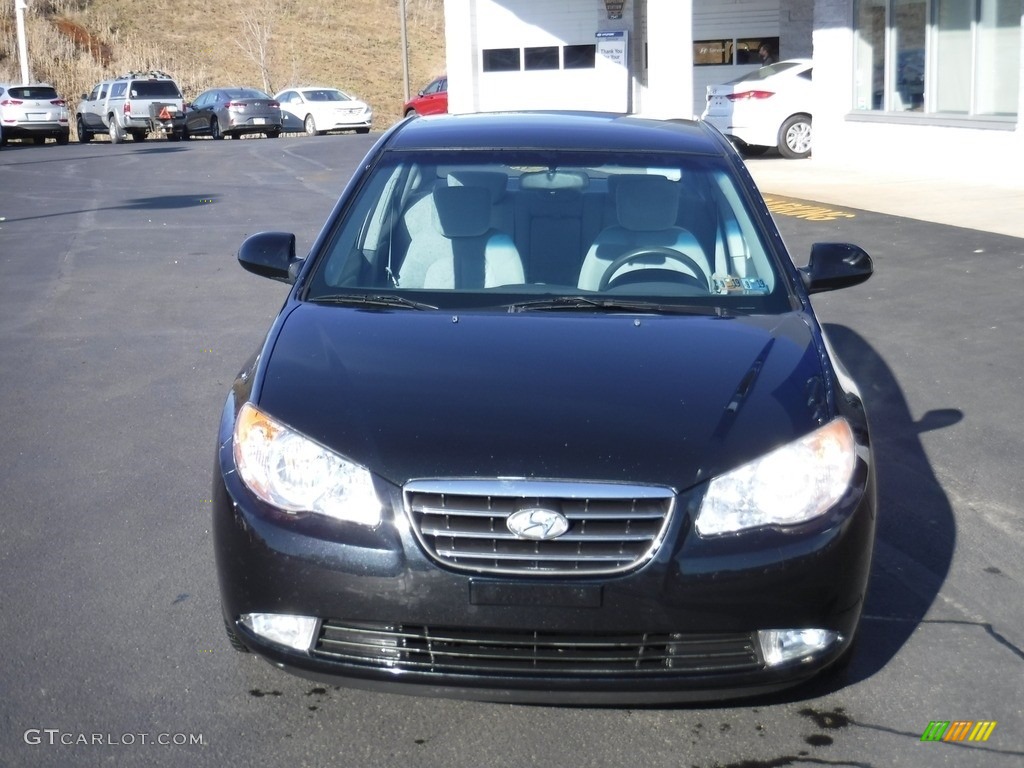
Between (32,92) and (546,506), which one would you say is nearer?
(546,506)

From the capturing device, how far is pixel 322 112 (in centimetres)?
3775

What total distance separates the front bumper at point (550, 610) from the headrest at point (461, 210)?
1.79m

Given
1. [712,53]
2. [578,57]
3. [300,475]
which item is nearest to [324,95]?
[578,57]

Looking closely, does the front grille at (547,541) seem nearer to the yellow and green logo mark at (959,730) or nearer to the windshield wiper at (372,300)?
the yellow and green logo mark at (959,730)

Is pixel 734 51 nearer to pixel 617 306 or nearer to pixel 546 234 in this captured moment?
pixel 546 234

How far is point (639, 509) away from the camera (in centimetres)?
326

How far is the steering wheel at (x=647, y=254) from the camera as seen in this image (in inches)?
183

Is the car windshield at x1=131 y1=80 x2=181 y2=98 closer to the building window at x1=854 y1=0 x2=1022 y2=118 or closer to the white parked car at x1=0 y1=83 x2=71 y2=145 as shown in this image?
the white parked car at x1=0 y1=83 x2=71 y2=145

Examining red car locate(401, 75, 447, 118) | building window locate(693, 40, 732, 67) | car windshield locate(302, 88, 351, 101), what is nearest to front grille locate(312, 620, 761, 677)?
building window locate(693, 40, 732, 67)

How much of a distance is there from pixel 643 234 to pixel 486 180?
25.4 inches

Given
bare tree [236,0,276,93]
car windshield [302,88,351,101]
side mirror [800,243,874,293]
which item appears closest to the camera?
side mirror [800,243,874,293]

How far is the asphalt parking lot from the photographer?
351cm

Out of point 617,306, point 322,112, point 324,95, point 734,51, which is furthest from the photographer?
point 324,95

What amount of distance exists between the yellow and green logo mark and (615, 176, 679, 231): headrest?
2.08 meters
